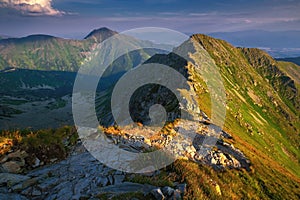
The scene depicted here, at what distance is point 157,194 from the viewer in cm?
1115

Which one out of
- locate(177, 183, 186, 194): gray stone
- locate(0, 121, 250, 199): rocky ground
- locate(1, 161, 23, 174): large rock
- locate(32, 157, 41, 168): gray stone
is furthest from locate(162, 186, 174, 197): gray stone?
locate(1, 161, 23, 174): large rock

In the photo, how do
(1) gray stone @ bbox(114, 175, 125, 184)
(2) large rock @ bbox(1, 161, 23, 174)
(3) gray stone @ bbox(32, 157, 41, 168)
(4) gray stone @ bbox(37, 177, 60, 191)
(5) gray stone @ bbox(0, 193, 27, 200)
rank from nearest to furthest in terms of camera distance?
(5) gray stone @ bbox(0, 193, 27, 200) < (1) gray stone @ bbox(114, 175, 125, 184) < (4) gray stone @ bbox(37, 177, 60, 191) < (2) large rock @ bbox(1, 161, 23, 174) < (3) gray stone @ bbox(32, 157, 41, 168)

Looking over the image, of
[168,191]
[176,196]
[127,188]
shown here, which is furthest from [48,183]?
[176,196]

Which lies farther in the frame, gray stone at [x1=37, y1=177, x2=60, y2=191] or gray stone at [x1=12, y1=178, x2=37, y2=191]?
gray stone at [x1=37, y1=177, x2=60, y2=191]

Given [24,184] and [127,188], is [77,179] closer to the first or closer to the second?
[24,184]

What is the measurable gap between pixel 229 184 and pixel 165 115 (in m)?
39.1

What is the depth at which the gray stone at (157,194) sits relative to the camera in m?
11.0

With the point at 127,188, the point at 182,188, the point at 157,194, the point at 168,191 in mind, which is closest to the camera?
the point at 157,194

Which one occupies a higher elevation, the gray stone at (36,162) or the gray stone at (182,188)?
the gray stone at (182,188)

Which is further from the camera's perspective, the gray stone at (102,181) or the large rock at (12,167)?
the large rock at (12,167)

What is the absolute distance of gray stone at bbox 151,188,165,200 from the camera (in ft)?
36.1

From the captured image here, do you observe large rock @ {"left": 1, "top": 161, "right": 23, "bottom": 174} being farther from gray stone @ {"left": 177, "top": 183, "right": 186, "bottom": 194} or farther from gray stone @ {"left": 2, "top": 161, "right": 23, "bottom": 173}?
gray stone @ {"left": 177, "top": 183, "right": 186, "bottom": 194}

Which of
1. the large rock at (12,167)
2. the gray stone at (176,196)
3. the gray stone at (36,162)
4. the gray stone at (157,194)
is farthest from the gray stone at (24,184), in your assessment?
the gray stone at (176,196)

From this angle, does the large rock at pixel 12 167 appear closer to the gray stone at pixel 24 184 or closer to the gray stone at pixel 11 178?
the gray stone at pixel 11 178
